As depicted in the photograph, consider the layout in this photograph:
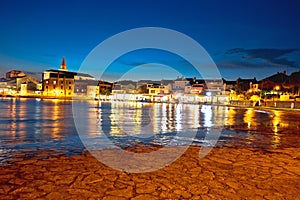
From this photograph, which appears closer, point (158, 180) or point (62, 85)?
point (158, 180)

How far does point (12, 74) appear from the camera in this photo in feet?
504

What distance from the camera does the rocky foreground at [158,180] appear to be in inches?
139

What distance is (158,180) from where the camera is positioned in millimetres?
4137

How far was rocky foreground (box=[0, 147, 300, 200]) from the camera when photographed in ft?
11.6

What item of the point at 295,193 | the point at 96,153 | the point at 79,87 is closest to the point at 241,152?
the point at 295,193

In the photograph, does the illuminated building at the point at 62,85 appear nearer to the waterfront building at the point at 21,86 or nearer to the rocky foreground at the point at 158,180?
the waterfront building at the point at 21,86

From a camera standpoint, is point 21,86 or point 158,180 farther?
point 21,86

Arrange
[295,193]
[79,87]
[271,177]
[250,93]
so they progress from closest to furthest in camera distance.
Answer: [295,193], [271,177], [250,93], [79,87]

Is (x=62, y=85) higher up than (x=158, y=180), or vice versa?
(x=62, y=85)

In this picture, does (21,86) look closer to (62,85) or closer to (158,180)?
(62,85)

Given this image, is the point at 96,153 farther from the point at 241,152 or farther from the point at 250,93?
the point at 250,93

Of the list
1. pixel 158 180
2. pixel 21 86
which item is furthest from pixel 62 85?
pixel 158 180

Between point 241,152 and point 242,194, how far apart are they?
9.87 feet

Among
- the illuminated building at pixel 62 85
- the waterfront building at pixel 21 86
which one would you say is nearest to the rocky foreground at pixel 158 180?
the illuminated building at pixel 62 85
